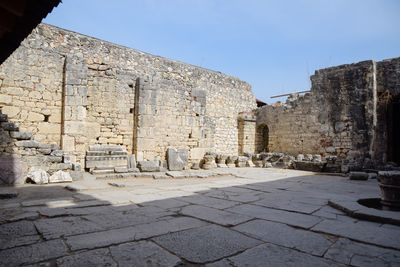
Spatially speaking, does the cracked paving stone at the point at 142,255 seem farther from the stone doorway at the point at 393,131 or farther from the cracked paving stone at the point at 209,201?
the stone doorway at the point at 393,131

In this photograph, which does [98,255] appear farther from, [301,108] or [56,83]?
[301,108]

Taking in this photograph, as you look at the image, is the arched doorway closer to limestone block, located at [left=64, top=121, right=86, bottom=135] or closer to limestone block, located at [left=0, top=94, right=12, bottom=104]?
limestone block, located at [left=64, top=121, right=86, bottom=135]

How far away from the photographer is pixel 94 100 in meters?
9.03

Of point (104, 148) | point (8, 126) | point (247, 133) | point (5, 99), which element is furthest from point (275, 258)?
point (247, 133)

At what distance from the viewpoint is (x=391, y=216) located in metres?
3.39

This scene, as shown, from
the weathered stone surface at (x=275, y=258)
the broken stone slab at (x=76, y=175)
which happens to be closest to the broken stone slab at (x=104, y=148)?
the broken stone slab at (x=76, y=175)

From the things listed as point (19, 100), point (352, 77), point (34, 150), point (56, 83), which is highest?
point (352, 77)

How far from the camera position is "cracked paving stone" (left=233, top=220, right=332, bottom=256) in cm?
261

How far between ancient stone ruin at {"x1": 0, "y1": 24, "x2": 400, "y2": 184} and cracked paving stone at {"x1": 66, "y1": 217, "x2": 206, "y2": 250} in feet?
15.4

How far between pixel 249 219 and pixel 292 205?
1.28 metres

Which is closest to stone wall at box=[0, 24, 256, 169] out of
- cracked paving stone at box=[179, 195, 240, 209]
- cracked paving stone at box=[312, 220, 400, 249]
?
cracked paving stone at box=[179, 195, 240, 209]

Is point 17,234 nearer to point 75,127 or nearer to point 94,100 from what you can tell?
point 75,127

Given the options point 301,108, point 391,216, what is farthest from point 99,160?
point 301,108

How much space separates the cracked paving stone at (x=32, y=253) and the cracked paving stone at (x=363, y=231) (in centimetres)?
284
